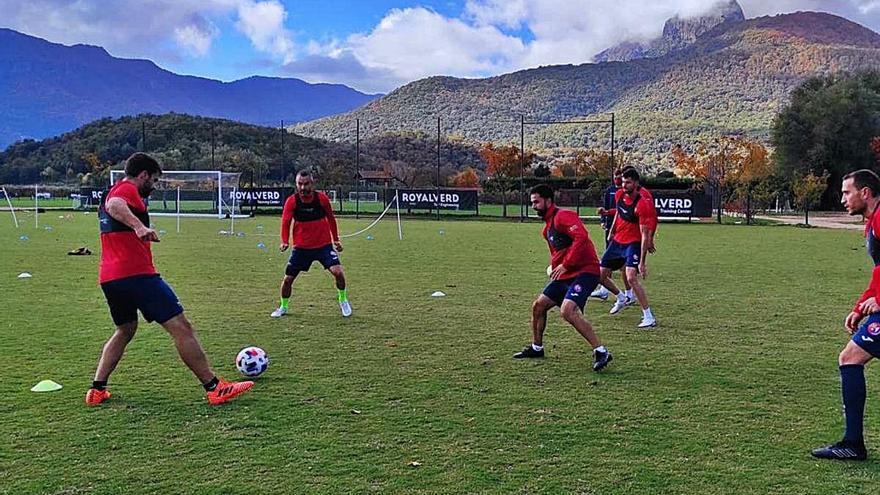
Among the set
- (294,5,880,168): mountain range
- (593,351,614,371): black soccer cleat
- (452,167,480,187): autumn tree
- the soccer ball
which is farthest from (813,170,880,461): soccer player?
(294,5,880,168): mountain range

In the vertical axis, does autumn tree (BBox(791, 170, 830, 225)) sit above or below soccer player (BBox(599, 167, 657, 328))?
above

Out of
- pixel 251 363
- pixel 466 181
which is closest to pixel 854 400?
pixel 251 363

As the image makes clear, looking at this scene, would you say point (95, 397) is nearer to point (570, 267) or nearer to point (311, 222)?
point (570, 267)

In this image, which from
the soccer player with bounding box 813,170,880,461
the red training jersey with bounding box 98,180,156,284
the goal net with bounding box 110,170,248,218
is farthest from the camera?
the goal net with bounding box 110,170,248,218

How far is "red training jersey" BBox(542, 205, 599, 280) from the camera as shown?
698 centimetres

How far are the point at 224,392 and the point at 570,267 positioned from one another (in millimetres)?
3131

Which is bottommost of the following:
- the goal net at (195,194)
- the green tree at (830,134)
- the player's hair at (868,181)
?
the player's hair at (868,181)

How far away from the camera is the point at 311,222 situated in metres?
9.99

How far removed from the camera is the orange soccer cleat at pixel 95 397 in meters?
5.88

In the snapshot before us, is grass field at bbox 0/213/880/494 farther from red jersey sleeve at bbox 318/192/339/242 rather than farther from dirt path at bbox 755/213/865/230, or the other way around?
dirt path at bbox 755/213/865/230

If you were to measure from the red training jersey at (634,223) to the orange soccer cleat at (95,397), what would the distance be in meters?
6.12

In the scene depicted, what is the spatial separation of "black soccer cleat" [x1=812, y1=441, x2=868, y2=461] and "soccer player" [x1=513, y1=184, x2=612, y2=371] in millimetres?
2378

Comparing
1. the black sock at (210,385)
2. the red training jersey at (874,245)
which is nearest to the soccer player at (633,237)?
the red training jersey at (874,245)

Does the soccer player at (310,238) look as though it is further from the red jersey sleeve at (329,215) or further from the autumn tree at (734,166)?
the autumn tree at (734,166)
